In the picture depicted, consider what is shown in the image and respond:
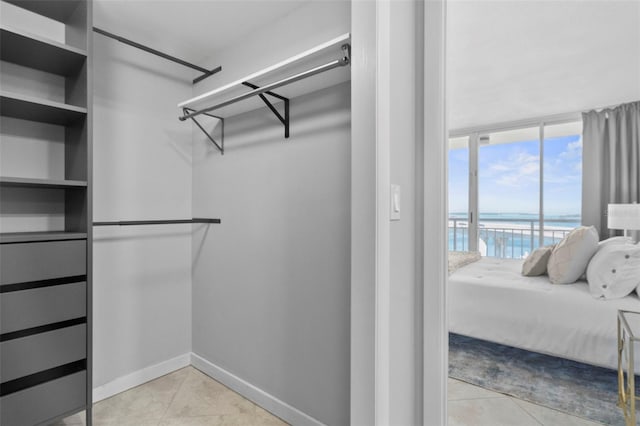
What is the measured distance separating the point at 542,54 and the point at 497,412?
8.82ft

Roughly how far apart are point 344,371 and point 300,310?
36 centimetres

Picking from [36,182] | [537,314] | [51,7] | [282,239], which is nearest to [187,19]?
[51,7]

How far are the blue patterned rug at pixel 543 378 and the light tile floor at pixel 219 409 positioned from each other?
0.11 m

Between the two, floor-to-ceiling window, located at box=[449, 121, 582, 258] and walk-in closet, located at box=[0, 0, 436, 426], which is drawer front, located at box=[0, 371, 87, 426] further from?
floor-to-ceiling window, located at box=[449, 121, 582, 258]

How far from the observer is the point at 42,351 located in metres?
1.38

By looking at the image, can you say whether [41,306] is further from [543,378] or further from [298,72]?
[543,378]

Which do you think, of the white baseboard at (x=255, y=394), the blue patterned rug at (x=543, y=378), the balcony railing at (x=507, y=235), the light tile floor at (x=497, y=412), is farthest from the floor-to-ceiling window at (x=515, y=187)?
the white baseboard at (x=255, y=394)

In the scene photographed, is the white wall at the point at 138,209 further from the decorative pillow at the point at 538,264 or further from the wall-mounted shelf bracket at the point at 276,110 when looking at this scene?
the decorative pillow at the point at 538,264

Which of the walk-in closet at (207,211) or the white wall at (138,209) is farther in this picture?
the white wall at (138,209)

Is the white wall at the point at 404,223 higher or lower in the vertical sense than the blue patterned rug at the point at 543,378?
higher

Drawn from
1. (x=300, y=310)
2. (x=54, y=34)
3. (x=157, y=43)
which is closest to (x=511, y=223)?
Answer: (x=300, y=310)

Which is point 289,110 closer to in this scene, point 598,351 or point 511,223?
point 598,351

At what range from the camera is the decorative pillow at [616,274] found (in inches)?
85.1

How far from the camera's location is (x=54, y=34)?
1.68 metres
